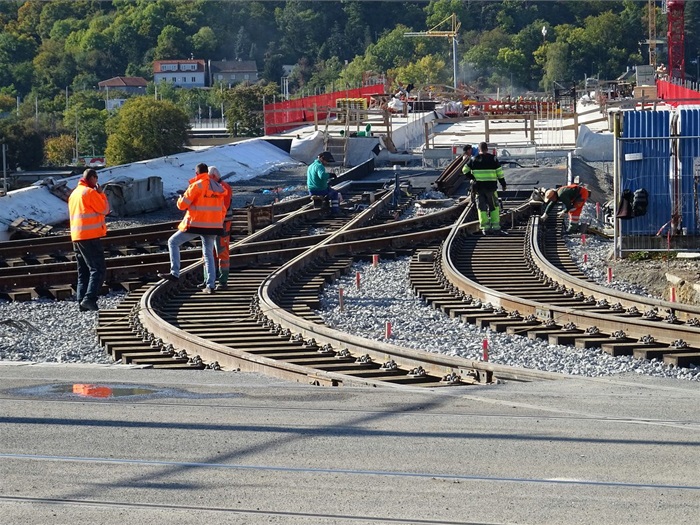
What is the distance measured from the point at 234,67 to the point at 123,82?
2044 centimetres

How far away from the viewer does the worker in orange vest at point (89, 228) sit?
48.4ft

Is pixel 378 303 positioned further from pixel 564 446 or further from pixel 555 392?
pixel 564 446

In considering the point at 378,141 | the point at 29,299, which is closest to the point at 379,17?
the point at 378,141

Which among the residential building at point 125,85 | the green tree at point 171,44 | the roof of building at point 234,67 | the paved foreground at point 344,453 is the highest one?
the green tree at point 171,44

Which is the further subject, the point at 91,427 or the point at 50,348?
the point at 50,348

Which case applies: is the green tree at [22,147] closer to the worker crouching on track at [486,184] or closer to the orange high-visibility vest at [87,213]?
the worker crouching on track at [486,184]

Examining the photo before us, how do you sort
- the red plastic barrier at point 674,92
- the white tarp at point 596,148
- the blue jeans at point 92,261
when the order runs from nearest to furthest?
the blue jeans at point 92,261, the white tarp at point 596,148, the red plastic barrier at point 674,92

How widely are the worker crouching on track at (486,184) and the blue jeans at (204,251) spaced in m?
5.99

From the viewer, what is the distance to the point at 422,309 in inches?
608

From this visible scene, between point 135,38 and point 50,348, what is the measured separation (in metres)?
179

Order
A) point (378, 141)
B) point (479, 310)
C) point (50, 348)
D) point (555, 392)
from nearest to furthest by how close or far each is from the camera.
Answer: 1. point (555, 392)
2. point (50, 348)
3. point (479, 310)
4. point (378, 141)

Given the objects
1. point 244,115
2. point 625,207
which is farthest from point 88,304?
point 244,115

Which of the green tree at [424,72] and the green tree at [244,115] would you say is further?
the green tree at [424,72]

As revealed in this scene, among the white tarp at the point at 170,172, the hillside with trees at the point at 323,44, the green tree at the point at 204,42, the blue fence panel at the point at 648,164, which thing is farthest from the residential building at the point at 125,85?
the blue fence panel at the point at 648,164
